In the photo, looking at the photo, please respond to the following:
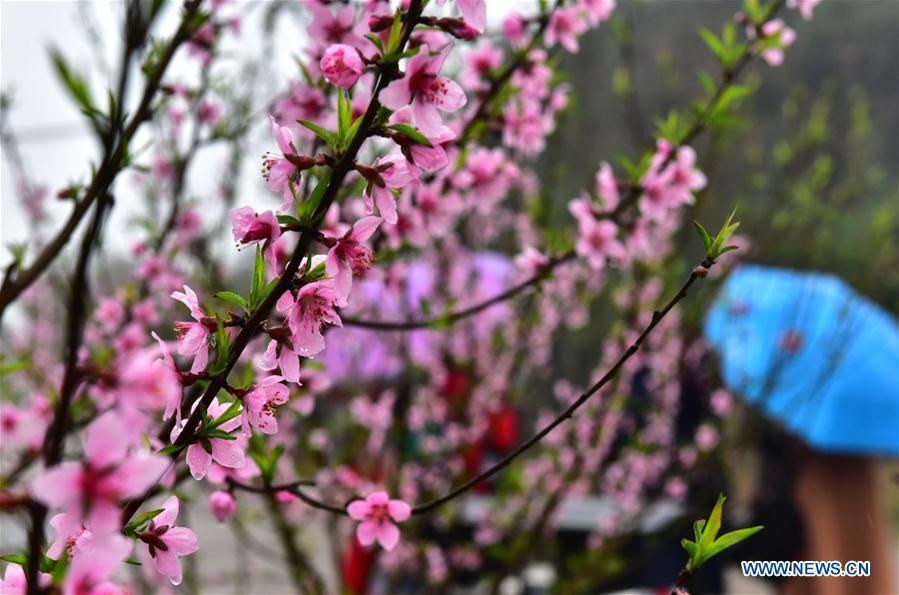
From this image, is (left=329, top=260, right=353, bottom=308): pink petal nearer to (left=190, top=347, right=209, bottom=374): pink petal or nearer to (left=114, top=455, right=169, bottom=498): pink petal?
(left=190, top=347, right=209, bottom=374): pink petal

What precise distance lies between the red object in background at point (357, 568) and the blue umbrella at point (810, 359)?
188cm

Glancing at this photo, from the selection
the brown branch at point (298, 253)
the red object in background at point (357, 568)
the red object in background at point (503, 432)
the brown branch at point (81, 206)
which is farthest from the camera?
the red object in background at point (503, 432)

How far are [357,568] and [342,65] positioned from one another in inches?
145

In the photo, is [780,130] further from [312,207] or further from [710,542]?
[312,207]

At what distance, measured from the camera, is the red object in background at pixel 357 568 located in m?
3.40

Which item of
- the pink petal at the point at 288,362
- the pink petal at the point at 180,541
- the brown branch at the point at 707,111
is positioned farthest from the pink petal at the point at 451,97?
the brown branch at the point at 707,111

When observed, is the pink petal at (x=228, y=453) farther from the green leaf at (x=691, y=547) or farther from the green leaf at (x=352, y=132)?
the green leaf at (x=691, y=547)

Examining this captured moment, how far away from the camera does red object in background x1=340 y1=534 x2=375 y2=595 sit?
3.40 m

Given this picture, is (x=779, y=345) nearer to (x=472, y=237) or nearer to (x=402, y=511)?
(x=472, y=237)

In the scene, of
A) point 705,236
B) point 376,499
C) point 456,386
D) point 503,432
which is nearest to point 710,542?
point 705,236

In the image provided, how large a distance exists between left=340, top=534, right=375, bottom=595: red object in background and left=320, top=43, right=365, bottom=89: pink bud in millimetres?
2754

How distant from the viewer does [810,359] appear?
337 cm

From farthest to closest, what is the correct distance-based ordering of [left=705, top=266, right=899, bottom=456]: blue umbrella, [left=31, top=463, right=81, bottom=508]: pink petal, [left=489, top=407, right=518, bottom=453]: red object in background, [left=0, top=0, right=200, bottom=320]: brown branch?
[left=489, top=407, right=518, bottom=453]: red object in background, [left=705, top=266, right=899, bottom=456]: blue umbrella, [left=0, top=0, right=200, bottom=320]: brown branch, [left=31, top=463, right=81, bottom=508]: pink petal

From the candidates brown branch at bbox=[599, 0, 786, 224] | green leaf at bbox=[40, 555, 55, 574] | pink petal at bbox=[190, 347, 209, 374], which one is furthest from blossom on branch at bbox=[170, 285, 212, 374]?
brown branch at bbox=[599, 0, 786, 224]
